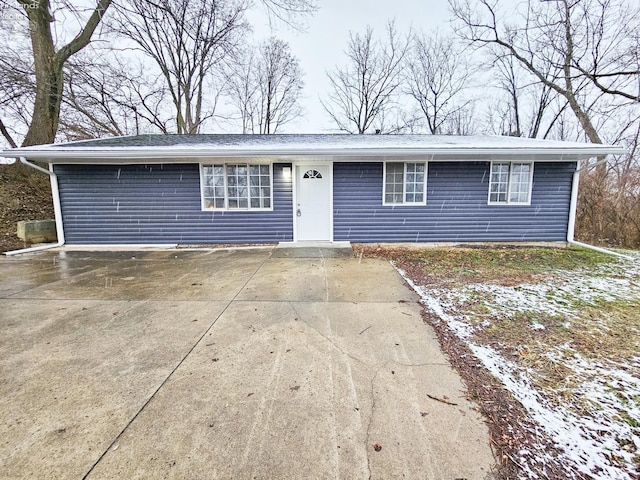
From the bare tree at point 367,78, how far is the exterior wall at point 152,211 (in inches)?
527

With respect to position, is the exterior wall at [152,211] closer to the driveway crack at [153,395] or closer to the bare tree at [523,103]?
the driveway crack at [153,395]

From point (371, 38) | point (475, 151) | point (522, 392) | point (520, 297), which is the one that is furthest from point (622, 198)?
point (371, 38)

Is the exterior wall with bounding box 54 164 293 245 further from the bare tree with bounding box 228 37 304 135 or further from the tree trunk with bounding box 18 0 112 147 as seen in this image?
the bare tree with bounding box 228 37 304 135

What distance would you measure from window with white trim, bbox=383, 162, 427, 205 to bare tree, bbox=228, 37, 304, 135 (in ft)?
45.3

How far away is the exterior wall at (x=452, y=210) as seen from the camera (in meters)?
7.54

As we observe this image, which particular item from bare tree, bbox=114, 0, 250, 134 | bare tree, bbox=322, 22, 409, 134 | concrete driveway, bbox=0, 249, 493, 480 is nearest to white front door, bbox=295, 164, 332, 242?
concrete driveway, bbox=0, 249, 493, 480

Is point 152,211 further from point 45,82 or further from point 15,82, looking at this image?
point 45,82

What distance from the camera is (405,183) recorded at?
758 cm

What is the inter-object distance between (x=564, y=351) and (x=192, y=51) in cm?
1947

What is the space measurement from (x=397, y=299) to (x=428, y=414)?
2065 millimetres

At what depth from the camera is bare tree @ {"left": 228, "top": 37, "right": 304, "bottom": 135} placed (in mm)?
18438

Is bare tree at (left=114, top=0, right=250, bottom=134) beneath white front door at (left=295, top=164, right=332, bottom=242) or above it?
above

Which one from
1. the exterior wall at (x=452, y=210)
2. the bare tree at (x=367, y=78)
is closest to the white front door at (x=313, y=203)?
the exterior wall at (x=452, y=210)

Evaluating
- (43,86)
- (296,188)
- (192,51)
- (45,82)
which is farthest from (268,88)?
(296,188)
